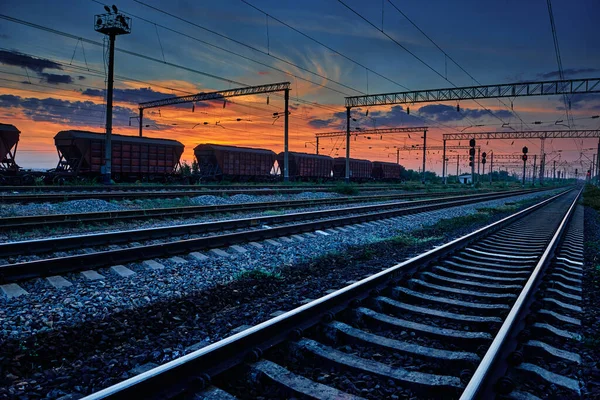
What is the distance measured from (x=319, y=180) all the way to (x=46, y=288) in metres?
42.0

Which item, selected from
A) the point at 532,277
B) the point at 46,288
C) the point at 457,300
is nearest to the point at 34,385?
the point at 46,288

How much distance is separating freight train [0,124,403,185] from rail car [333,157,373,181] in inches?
331

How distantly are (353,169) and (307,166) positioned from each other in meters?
9.73

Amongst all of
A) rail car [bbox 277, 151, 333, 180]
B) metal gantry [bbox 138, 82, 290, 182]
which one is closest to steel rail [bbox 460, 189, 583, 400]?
metal gantry [bbox 138, 82, 290, 182]

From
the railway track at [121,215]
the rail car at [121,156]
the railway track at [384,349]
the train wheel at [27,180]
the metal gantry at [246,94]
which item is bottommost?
the railway track at [384,349]

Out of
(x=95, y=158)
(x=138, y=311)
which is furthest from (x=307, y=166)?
(x=138, y=311)

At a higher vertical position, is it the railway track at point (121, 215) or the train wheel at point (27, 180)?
the train wheel at point (27, 180)

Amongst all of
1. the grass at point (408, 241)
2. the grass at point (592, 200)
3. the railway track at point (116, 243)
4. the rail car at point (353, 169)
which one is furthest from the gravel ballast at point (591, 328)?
the rail car at point (353, 169)

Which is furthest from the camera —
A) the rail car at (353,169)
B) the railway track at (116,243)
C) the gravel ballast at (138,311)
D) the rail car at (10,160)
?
the rail car at (353,169)

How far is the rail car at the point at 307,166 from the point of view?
4244 cm

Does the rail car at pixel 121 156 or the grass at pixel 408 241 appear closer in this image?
the grass at pixel 408 241

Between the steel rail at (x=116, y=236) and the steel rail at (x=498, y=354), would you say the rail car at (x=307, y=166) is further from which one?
the steel rail at (x=498, y=354)

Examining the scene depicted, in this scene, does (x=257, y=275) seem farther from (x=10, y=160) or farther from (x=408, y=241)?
(x=10, y=160)

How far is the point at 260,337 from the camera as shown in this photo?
3.21 meters
